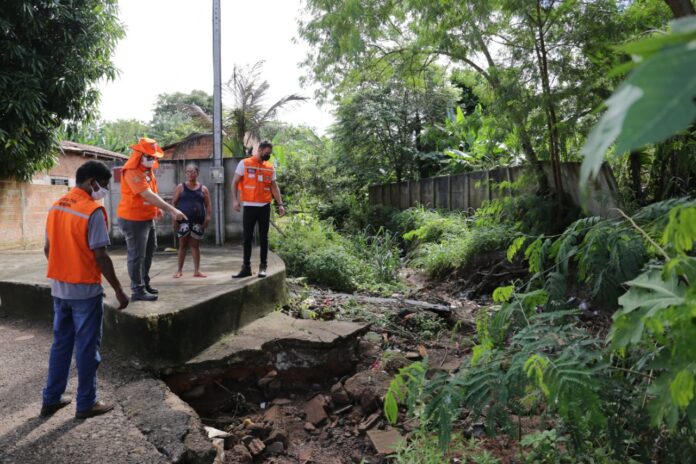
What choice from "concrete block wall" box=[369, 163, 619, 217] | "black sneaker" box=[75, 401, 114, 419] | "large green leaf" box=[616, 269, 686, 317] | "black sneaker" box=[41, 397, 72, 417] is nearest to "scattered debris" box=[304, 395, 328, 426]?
"black sneaker" box=[75, 401, 114, 419]

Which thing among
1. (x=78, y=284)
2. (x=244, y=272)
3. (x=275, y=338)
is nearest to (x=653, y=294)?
(x=78, y=284)

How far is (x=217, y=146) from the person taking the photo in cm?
851

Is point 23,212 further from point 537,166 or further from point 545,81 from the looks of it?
point 545,81

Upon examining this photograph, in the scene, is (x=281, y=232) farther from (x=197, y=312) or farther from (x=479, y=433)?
(x=479, y=433)

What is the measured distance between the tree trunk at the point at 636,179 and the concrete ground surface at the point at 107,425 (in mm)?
6880

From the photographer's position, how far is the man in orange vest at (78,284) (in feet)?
10.4

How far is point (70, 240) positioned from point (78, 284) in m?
0.28

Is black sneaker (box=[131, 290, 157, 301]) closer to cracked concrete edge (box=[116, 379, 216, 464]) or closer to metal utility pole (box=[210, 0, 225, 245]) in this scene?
cracked concrete edge (box=[116, 379, 216, 464])

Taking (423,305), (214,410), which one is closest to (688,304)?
(214,410)

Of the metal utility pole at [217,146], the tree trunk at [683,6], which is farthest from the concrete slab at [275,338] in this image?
the tree trunk at [683,6]

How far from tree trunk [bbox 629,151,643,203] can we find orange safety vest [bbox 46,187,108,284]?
7162mm

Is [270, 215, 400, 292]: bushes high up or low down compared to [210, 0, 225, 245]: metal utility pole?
down

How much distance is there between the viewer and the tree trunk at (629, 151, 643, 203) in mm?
7349

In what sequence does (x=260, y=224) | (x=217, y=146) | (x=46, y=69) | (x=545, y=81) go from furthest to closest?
(x=46, y=69) < (x=217, y=146) < (x=545, y=81) < (x=260, y=224)
